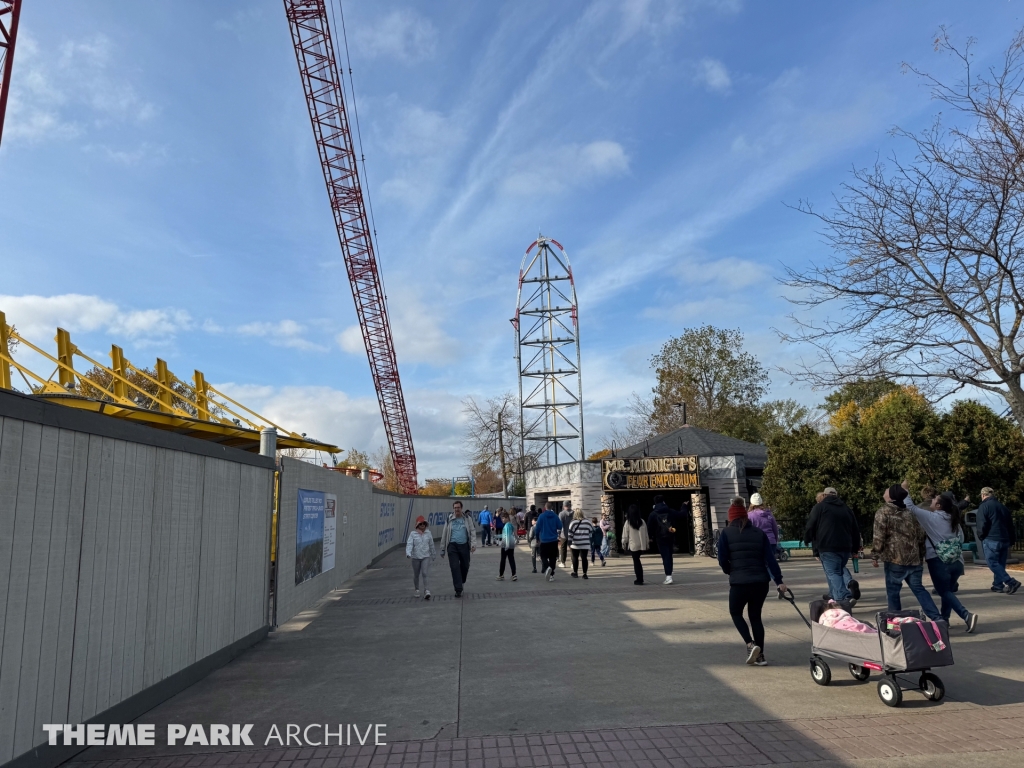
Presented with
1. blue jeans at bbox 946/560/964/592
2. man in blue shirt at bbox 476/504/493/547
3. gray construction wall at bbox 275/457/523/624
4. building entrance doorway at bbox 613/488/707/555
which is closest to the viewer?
blue jeans at bbox 946/560/964/592

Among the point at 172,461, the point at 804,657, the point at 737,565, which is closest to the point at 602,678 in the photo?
the point at 737,565

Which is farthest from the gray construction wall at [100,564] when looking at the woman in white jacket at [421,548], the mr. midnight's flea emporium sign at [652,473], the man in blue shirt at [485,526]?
the man in blue shirt at [485,526]

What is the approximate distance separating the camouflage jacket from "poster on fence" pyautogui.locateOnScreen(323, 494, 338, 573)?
27.3 ft

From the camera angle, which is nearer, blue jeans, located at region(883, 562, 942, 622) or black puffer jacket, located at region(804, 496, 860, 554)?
blue jeans, located at region(883, 562, 942, 622)

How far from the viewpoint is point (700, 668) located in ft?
20.8

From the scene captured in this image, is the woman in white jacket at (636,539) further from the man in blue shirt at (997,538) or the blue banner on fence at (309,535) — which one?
the blue banner on fence at (309,535)

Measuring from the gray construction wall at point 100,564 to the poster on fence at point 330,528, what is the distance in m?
4.54

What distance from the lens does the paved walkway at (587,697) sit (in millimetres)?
4328

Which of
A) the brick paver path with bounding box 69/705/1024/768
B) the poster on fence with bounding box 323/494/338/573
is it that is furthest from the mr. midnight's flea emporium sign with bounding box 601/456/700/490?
the brick paver path with bounding box 69/705/1024/768

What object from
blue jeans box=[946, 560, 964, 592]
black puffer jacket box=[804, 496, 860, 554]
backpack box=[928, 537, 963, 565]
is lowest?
blue jeans box=[946, 560, 964, 592]

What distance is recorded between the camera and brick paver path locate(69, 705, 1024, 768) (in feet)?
13.6

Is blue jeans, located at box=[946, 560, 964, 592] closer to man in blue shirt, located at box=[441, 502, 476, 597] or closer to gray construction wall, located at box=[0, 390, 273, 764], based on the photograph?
man in blue shirt, located at box=[441, 502, 476, 597]

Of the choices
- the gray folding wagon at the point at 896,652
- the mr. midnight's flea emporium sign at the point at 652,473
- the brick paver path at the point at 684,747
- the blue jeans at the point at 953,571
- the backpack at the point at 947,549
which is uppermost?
the mr. midnight's flea emporium sign at the point at 652,473

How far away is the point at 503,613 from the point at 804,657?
4.40 m
